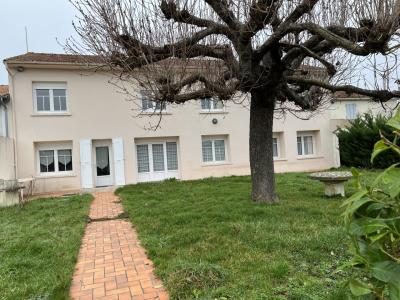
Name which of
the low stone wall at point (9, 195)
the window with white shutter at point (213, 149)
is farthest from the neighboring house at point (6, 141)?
the window with white shutter at point (213, 149)

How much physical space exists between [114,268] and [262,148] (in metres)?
4.87

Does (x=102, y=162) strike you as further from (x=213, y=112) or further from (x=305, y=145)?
(x=305, y=145)

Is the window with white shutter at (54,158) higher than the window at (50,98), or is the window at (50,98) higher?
the window at (50,98)

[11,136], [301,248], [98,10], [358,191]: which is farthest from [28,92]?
[358,191]

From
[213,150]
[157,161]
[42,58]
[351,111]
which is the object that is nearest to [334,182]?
[213,150]

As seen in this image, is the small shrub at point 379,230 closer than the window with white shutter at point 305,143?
Yes

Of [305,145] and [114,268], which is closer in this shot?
[114,268]

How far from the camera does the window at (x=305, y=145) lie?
2238 centimetres

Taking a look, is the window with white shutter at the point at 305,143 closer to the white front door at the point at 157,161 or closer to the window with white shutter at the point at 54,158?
the white front door at the point at 157,161

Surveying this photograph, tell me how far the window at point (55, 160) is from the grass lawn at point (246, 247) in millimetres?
8850

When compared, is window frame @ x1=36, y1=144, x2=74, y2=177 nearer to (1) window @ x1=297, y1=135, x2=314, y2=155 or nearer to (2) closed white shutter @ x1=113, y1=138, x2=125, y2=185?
(2) closed white shutter @ x1=113, y1=138, x2=125, y2=185

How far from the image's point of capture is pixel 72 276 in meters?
5.00

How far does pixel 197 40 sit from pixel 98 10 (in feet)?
6.77

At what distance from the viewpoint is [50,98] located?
17.3m
